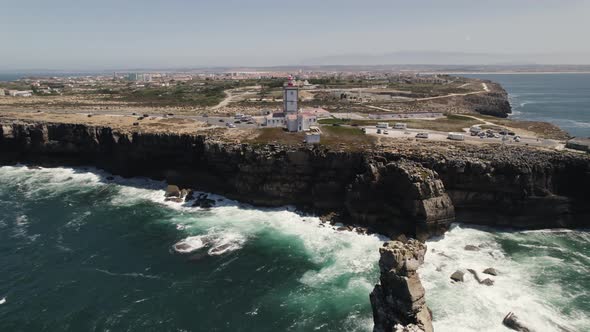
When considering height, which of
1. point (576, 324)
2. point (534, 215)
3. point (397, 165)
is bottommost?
point (576, 324)

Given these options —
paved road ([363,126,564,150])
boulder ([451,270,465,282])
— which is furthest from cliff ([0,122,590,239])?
boulder ([451,270,465,282])

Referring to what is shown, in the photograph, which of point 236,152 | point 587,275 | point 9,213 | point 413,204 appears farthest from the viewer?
point 236,152

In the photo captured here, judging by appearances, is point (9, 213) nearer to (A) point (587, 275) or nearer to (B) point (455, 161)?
(B) point (455, 161)

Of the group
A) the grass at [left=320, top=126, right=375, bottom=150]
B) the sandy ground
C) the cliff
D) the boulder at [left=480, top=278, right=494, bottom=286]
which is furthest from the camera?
the sandy ground

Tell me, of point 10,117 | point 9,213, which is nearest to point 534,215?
point 9,213

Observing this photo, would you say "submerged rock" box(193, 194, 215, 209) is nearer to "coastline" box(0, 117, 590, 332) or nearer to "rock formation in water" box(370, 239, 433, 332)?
"coastline" box(0, 117, 590, 332)

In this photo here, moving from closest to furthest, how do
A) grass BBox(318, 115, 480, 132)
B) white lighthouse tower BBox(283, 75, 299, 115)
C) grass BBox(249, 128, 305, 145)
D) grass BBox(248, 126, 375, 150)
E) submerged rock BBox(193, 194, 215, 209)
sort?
1. submerged rock BBox(193, 194, 215, 209)
2. grass BBox(248, 126, 375, 150)
3. grass BBox(249, 128, 305, 145)
4. grass BBox(318, 115, 480, 132)
5. white lighthouse tower BBox(283, 75, 299, 115)

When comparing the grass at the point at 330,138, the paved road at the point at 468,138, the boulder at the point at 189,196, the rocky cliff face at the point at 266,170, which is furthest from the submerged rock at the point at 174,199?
the paved road at the point at 468,138

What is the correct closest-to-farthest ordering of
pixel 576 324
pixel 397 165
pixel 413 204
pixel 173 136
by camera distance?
pixel 576 324
pixel 413 204
pixel 397 165
pixel 173 136
